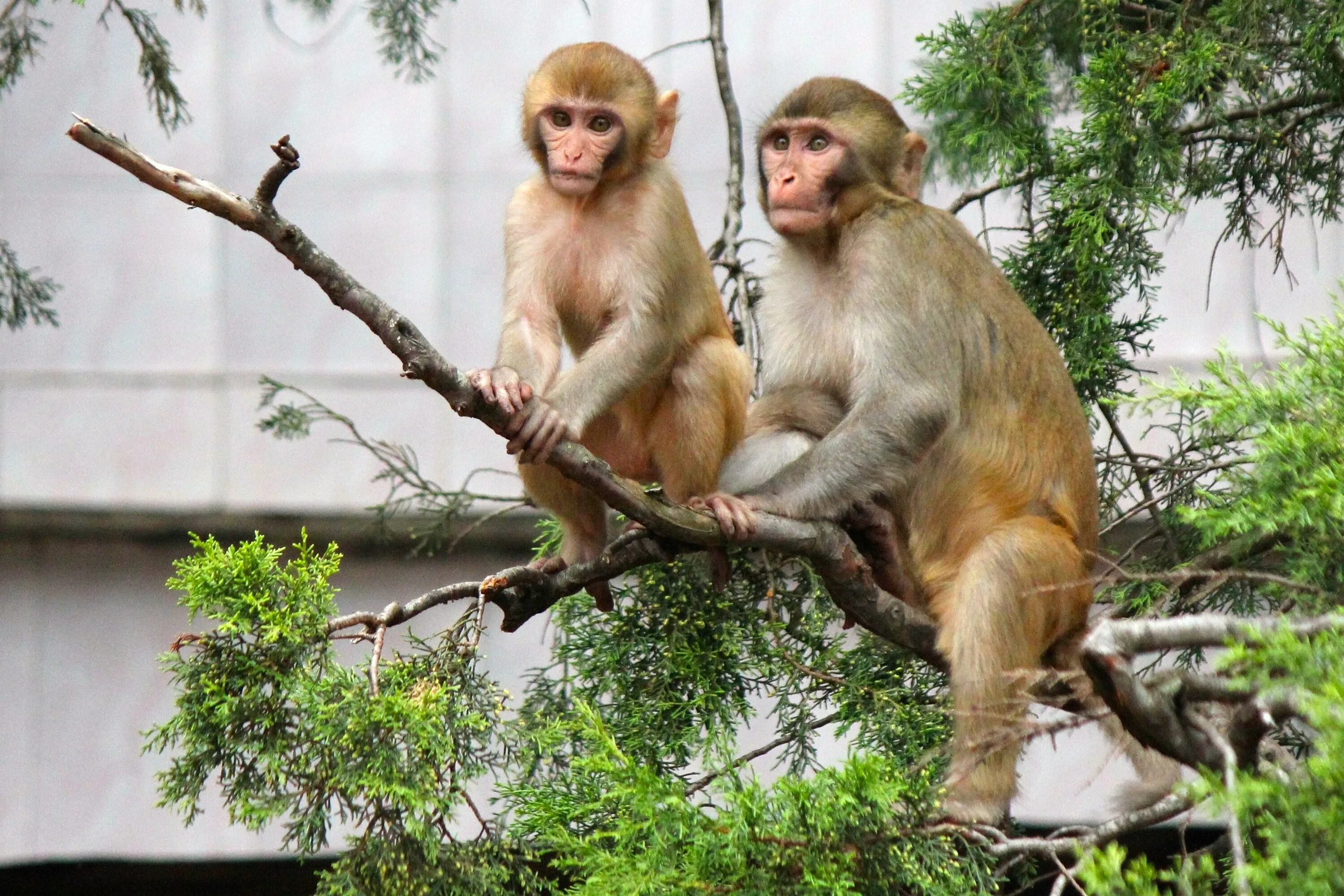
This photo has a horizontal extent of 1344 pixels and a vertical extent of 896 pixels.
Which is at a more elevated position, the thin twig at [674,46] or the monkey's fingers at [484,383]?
the thin twig at [674,46]

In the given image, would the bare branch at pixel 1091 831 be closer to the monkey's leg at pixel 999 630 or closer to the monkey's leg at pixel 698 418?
the monkey's leg at pixel 999 630

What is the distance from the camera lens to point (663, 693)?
4043mm

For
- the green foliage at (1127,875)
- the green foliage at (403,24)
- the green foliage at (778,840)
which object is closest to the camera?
the green foliage at (1127,875)

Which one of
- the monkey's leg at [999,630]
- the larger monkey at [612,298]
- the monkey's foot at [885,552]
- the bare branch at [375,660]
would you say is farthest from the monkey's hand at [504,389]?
the monkey's leg at [999,630]

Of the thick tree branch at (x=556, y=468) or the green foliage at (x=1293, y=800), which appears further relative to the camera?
the thick tree branch at (x=556, y=468)

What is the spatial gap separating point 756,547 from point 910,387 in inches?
32.9

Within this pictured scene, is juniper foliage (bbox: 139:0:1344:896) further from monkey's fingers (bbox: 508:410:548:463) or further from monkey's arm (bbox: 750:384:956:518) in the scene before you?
monkey's fingers (bbox: 508:410:548:463)

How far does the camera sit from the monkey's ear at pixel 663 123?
443cm

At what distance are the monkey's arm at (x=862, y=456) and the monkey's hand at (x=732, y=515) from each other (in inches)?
8.5

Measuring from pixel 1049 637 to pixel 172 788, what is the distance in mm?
2487

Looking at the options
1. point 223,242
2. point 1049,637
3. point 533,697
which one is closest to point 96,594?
point 223,242

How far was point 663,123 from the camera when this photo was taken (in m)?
4.47

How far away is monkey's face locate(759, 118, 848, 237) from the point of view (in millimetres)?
4418

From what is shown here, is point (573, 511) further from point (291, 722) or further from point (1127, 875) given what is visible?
point (1127, 875)
